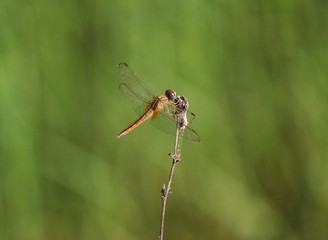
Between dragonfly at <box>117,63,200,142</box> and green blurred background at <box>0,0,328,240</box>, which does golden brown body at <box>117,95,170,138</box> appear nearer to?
dragonfly at <box>117,63,200,142</box>

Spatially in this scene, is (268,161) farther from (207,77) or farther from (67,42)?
(67,42)

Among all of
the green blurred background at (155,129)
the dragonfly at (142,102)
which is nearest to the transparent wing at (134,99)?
the dragonfly at (142,102)

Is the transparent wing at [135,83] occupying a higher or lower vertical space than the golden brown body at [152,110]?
higher

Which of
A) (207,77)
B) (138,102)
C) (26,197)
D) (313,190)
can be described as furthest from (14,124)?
(313,190)

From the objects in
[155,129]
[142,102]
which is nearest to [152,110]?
[142,102]

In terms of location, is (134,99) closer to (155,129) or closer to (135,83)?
(135,83)

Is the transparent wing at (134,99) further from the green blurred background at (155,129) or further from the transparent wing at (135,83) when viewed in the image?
the green blurred background at (155,129)
